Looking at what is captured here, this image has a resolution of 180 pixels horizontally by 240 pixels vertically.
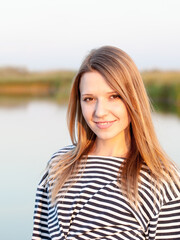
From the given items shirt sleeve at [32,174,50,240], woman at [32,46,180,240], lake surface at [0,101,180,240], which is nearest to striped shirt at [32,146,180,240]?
woman at [32,46,180,240]

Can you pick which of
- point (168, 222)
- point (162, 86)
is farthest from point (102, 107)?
point (162, 86)

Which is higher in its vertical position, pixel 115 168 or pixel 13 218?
pixel 115 168

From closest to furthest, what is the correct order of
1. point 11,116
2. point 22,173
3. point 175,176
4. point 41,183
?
point 175,176
point 41,183
point 22,173
point 11,116

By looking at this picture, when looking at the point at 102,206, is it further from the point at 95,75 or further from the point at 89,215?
the point at 95,75

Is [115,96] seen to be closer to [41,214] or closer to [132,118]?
[132,118]

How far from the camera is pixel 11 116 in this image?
14.9 m

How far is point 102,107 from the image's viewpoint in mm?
1812

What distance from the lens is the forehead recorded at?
5.90 feet

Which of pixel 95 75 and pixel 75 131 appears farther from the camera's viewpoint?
pixel 75 131

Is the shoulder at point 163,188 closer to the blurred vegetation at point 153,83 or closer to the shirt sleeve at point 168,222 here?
the shirt sleeve at point 168,222

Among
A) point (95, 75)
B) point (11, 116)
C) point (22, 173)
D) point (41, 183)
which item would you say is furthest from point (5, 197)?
point (11, 116)

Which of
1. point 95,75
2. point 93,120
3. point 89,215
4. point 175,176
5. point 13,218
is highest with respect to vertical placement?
point 95,75

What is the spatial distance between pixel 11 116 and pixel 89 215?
1337cm

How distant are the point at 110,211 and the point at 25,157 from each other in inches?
233
